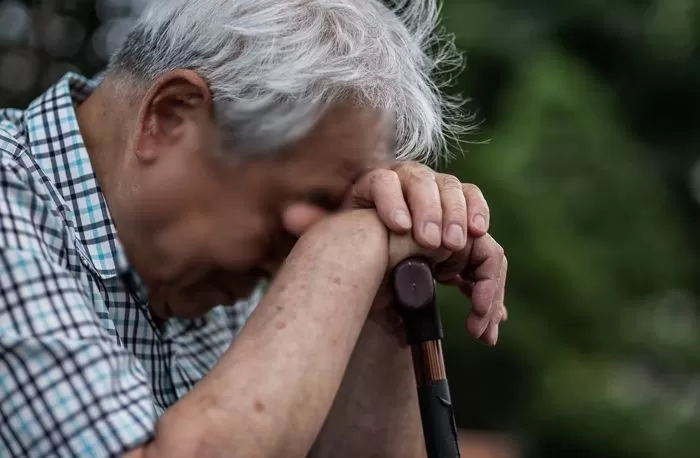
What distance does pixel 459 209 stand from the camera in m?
1.34

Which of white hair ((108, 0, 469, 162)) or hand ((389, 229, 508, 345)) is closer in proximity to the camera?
white hair ((108, 0, 469, 162))

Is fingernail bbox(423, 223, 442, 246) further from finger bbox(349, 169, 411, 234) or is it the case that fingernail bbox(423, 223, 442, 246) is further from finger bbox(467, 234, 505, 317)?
finger bbox(467, 234, 505, 317)

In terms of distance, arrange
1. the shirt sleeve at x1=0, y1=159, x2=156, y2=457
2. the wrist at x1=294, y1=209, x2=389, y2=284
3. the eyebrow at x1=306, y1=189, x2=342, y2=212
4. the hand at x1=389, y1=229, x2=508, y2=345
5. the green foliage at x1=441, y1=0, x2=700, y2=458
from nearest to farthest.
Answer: the shirt sleeve at x1=0, y1=159, x2=156, y2=457 → the wrist at x1=294, y1=209, x2=389, y2=284 → the eyebrow at x1=306, y1=189, x2=342, y2=212 → the hand at x1=389, y1=229, x2=508, y2=345 → the green foliage at x1=441, y1=0, x2=700, y2=458

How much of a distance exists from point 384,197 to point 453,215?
0.09 m

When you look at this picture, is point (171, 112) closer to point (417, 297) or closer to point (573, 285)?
point (417, 297)

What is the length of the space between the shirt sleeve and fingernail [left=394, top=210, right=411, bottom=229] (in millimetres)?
370

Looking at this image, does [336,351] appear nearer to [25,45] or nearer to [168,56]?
[168,56]

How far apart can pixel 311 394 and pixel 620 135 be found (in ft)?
16.0

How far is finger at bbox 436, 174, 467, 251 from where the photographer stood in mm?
1315

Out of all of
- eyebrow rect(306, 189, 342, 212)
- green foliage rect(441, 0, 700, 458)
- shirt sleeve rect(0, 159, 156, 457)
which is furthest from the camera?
green foliage rect(441, 0, 700, 458)

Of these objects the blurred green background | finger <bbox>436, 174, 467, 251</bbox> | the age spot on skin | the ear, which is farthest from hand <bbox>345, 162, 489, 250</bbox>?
the blurred green background

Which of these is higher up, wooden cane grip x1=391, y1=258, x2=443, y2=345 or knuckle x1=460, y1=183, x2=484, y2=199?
knuckle x1=460, y1=183, x2=484, y2=199

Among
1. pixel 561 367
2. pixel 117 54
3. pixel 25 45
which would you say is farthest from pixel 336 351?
pixel 561 367

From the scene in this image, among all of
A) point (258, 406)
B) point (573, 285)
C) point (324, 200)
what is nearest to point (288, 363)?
point (258, 406)
